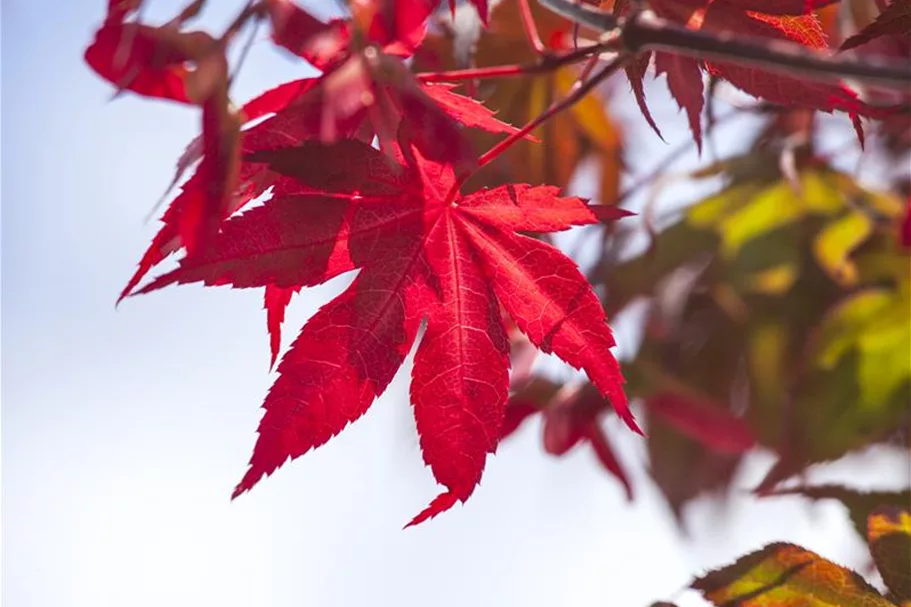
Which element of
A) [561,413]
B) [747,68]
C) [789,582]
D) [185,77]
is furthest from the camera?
[561,413]

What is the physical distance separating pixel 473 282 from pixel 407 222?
7 cm

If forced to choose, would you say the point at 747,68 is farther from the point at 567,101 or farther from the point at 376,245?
the point at 376,245

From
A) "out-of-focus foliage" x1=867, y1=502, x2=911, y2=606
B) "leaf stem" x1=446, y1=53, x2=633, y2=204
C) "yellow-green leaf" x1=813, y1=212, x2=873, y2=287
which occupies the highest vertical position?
"leaf stem" x1=446, y1=53, x2=633, y2=204

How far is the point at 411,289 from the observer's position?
0.72 m

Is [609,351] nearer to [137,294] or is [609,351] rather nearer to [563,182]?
[137,294]

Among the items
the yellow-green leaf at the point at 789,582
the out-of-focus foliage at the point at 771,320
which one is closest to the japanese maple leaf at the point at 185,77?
the yellow-green leaf at the point at 789,582

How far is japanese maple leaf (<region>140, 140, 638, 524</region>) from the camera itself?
2.14 feet

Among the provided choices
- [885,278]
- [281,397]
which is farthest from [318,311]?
[885,278]

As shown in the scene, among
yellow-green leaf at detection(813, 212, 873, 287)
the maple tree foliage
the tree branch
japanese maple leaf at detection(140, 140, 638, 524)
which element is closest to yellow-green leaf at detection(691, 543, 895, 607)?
the maple tree foliage

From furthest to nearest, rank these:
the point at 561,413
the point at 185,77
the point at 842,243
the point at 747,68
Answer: the point at 842,243 < the point at 561,413 < the point at 747,68 < the point at 185,77

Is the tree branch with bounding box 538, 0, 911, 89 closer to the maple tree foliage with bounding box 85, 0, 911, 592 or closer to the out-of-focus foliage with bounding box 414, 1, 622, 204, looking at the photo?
the maple tree foliage with bounding box 85, 0, 911, 592

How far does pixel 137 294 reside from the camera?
24.7 inches

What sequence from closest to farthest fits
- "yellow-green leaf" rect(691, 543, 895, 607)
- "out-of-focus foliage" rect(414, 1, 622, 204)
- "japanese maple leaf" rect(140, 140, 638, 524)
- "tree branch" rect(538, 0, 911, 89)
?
"tree branch" rect(538, 0, 911, 89) < "japanese maple leaf" rect(140, 140, 638, 524) < "yellow-green leaf" rect(691, 543, 895, 607) < "out-of-focus foliage" rect(414, 1, 622, 204)

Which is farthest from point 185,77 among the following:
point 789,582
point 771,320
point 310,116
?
point 771,320
